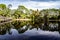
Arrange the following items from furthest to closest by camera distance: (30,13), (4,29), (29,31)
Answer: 1. (30,13)
2. (4,29)
3. (29,31)

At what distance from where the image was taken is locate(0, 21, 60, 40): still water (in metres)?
5.91

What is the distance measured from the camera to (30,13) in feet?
23.8

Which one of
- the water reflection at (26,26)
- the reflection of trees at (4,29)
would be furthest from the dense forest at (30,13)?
the reflection of trees at (4,29)

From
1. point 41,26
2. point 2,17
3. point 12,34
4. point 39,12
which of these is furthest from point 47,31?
point 2,17

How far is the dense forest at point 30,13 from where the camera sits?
7195mm

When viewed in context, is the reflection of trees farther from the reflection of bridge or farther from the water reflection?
the reflection of bridge

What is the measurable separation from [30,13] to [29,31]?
1.00 meters

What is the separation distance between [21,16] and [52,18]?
4.72ft

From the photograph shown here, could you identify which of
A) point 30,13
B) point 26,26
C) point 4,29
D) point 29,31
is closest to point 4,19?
point 4,29

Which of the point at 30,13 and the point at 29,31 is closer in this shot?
the point at 29,31

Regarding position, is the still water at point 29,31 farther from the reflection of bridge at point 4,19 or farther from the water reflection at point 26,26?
the reflection of bridge at point 4,19

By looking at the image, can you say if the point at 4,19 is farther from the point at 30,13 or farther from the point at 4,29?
the point at 30,13

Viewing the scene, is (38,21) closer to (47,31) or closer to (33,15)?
(33,15)

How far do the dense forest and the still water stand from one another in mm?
281
